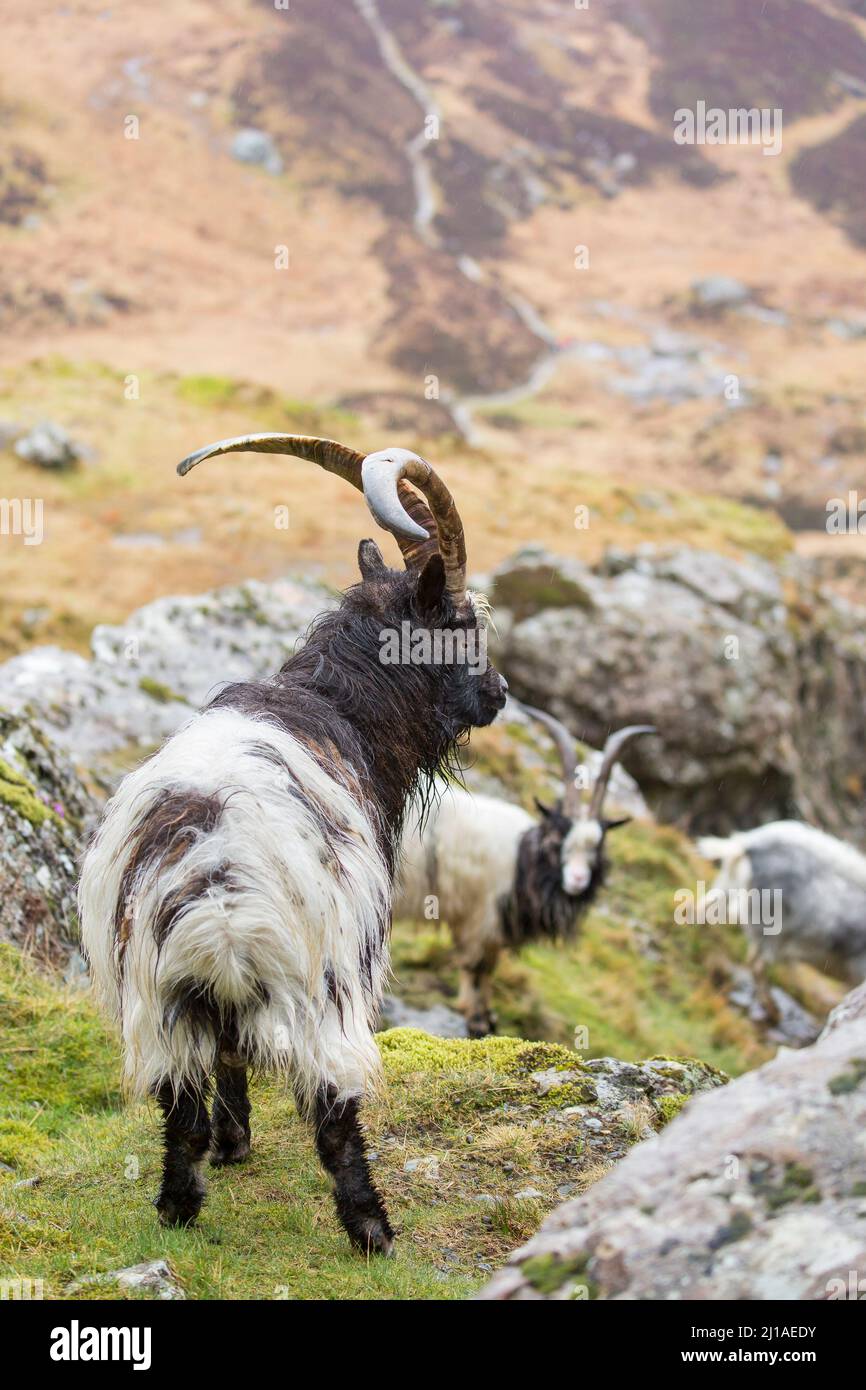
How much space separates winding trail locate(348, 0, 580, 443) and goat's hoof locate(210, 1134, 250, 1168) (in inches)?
1504

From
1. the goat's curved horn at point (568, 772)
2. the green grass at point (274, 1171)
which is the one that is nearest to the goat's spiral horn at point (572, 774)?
the goat's curved horn at point (568, 772)

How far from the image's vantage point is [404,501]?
6.90 meters

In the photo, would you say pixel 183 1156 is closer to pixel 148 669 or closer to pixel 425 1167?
pixel 425 1167

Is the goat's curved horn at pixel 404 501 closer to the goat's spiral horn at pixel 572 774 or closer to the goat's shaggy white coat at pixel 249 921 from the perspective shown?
the goat's shaggy white coat at pixel 249 921

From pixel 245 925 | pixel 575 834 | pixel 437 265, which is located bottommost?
pixel 575 834

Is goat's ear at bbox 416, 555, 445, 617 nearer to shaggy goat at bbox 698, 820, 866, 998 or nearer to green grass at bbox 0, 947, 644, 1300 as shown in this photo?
green grass at bbox 0, 947, 644, 1300

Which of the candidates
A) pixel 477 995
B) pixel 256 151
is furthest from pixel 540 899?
pixel 256 151

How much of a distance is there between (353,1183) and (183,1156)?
0.71 metres

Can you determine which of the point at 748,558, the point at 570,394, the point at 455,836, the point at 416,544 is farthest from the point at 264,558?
the point at 570,394

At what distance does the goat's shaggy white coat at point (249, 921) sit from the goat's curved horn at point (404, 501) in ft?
3.40

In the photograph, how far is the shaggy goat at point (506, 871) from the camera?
11602mm

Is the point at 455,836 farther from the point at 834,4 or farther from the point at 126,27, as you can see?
the point at 834,4

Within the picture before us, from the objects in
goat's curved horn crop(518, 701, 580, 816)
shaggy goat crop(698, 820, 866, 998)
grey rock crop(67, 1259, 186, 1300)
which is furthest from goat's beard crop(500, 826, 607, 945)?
grey rock crop(67, 1259, 186, 1300)

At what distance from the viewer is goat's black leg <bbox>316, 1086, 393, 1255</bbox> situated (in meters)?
5.11
